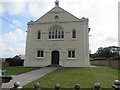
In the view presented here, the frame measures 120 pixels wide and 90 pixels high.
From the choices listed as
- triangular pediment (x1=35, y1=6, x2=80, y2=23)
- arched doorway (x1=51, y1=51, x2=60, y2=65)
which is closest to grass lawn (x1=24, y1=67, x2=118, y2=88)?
arched doorway (x1=51, y1=51, x2=60, y2=65)

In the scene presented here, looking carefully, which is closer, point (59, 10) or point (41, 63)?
point (41, 63)

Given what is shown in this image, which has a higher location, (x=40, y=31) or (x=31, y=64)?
(x=40, y=31)

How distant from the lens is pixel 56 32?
2542cm

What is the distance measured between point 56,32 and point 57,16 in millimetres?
3135

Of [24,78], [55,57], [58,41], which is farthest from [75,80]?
[58,41]

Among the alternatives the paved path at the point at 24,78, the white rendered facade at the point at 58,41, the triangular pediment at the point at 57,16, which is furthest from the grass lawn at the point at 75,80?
the triangular pediment at the point at 57,16

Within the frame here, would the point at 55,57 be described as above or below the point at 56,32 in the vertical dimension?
below

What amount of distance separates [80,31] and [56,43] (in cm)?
481

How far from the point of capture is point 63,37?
24.9 metres

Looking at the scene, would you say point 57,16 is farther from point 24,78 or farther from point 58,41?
point 24,78

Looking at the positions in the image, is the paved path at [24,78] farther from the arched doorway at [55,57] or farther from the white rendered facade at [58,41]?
the arched doorway at [55,57]

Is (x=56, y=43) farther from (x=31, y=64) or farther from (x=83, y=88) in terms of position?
(x=83, y=88)

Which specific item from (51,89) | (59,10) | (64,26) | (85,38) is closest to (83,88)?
(51,89)

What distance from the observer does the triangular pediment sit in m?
25.4
